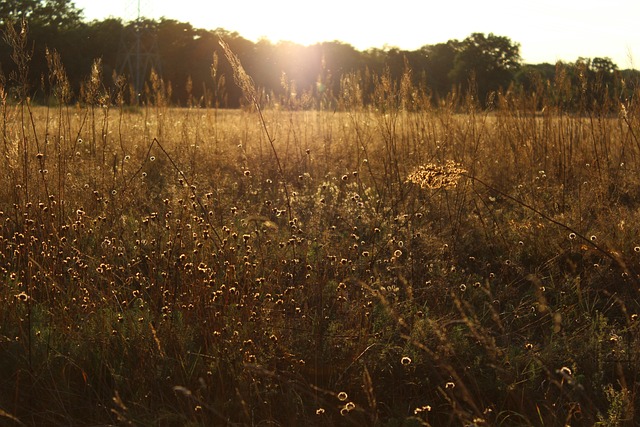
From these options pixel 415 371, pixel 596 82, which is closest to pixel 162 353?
→ pixel 415 371

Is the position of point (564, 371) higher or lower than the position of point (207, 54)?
lower

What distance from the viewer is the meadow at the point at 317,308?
2426mm

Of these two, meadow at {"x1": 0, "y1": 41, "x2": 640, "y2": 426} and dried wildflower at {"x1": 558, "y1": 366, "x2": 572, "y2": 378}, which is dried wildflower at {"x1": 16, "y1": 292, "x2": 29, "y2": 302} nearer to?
meadow at {"x1": 0, "y1": 41, "x2": 640, "y2": 426}

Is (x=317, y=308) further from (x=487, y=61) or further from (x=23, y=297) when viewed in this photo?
(x=487, y=61)

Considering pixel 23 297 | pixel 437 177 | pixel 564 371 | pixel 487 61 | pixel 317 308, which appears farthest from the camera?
pixel 487 61

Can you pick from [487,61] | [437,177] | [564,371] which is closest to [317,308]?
[564,371]

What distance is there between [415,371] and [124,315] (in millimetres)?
1255

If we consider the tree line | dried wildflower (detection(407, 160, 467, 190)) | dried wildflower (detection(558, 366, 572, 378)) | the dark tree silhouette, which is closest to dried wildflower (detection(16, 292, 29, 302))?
dried wildflower (detection(558, 366, 572, 378))

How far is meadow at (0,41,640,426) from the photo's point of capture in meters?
2.43

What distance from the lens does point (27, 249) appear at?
3.20 metres

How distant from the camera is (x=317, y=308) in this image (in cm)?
294

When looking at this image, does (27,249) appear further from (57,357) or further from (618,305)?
(618,305)

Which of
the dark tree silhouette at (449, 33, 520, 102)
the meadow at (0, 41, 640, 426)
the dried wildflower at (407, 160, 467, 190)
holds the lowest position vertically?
the meadow at (0, 41, 640, 426)

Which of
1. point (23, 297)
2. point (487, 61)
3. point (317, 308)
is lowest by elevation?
point (317, 308)
